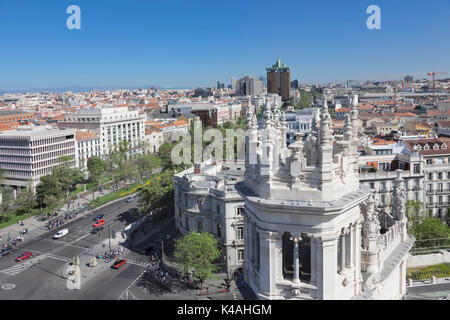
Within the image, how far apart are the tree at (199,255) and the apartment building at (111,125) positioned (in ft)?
175

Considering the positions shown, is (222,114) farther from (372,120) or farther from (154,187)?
(154,187)

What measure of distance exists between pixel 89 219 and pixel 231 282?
2536 centimetres

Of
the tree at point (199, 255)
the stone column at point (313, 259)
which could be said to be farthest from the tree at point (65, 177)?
the stone column at point (313, 259)

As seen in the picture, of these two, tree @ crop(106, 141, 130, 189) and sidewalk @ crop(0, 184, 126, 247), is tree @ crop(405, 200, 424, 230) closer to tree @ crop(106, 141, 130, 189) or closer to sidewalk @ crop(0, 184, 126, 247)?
sidewalk @ crop(0, 184, 126, 247)

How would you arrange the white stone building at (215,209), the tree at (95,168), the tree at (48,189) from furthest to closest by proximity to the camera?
the tree at (95,168) < the tree at (48,189) < the white stone building at (215,209)

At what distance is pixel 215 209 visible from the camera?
120 feet

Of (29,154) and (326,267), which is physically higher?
(326,267)

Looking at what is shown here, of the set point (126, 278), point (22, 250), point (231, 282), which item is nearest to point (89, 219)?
point (22, 250)

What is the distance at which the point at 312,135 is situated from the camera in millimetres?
8711

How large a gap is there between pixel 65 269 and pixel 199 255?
13.1 m

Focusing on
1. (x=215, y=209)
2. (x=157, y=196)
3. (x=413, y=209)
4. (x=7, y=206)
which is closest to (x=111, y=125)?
(x=7, y=206)

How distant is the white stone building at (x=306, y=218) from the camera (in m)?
7.82

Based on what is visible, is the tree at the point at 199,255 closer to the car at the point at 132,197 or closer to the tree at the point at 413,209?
the tree at the point at 413,209

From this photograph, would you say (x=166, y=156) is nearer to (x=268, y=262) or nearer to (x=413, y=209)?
(x=413, y=209)
